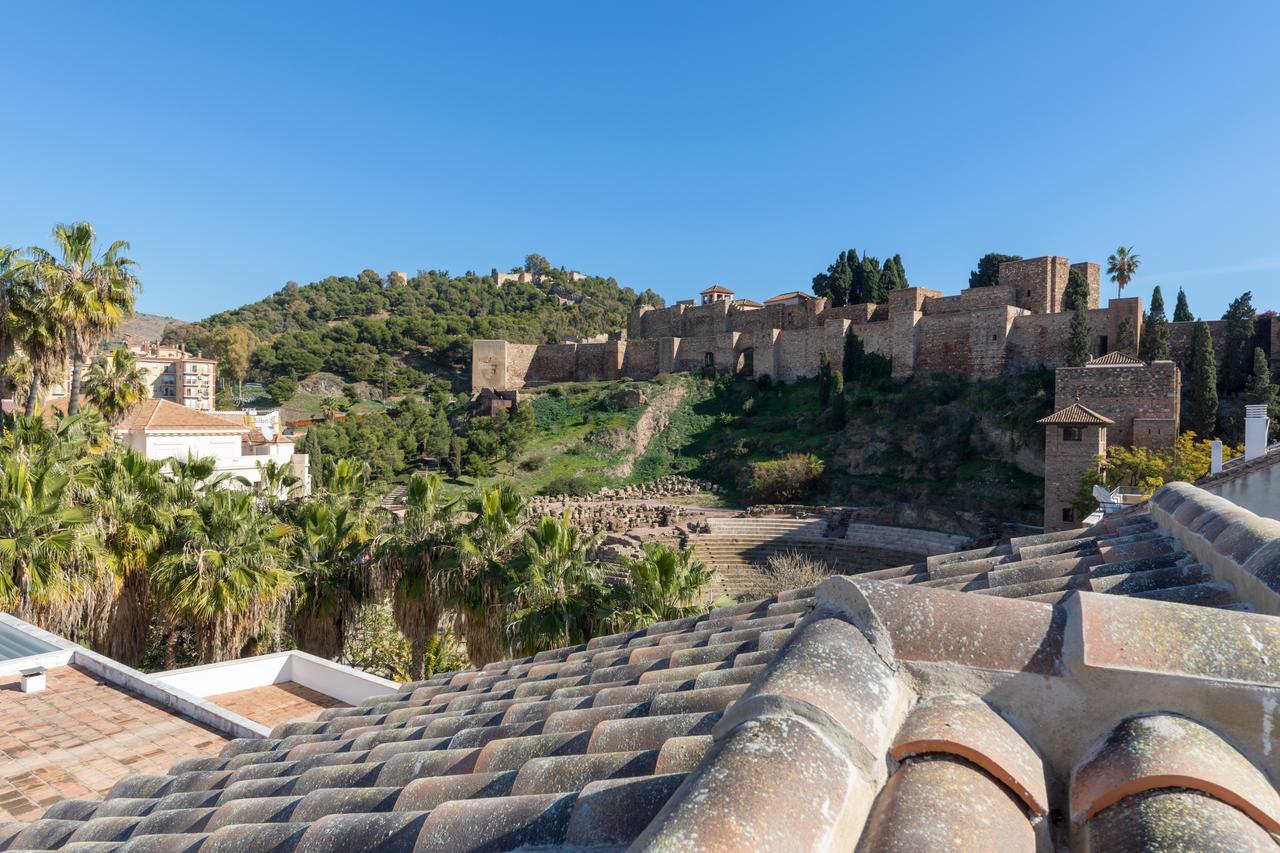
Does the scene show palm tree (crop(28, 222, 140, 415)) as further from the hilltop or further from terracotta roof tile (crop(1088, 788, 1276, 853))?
the hilltop

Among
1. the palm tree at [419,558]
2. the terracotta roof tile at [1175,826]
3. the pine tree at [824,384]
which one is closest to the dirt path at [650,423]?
the pine tree at [824,384]

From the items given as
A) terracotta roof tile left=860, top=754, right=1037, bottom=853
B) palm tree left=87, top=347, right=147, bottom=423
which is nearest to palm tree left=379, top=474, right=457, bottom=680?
terracotta roof tile left=860, top=754, right=1037, bottom=853

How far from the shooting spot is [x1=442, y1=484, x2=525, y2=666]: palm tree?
1226cm

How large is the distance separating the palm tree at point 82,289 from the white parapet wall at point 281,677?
1233 cm

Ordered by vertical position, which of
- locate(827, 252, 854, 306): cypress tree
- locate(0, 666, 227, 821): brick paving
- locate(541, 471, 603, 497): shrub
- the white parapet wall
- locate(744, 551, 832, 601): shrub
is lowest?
locate(744, 551, 832, 601): shrub

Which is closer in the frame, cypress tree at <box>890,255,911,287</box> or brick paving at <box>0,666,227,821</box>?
brick paving at <box>0,666,227,821</box>

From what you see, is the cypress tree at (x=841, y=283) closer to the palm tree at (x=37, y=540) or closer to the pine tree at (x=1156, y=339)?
the pine tree at (x=1156, y=339)

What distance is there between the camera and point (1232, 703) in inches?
64.4

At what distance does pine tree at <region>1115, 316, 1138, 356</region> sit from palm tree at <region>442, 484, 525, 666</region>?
32.7 m

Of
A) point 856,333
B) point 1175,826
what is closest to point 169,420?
point 1175,826

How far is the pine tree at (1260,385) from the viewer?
29062mm

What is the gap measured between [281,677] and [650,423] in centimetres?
3773

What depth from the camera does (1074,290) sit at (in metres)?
40.0

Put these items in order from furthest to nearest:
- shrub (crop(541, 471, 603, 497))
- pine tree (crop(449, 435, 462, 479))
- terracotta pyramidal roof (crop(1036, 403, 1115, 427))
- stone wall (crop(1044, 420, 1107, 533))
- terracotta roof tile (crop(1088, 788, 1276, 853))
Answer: pine tree (crop(449, 435, 462, 479)), shrub (crop(541, 471, 603, 497)), stone wall (crop(1044, 420, 1107, 533)), terracotta pyramidal roof (crop(1036, 403, 1115, 427)), terracotta roof tile (crop(1088, 788, 1276, 853))
